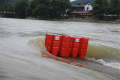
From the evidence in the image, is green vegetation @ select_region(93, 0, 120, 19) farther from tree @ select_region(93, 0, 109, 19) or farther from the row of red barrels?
the row of red barrels

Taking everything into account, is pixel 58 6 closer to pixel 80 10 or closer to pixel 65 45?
pixel 80 10

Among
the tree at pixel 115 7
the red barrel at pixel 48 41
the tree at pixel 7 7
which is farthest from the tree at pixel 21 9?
the red barrel at pixel 48 41

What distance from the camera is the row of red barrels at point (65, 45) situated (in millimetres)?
6840

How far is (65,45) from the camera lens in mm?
6945

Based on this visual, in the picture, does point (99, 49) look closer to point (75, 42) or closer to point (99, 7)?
point (75, 42)

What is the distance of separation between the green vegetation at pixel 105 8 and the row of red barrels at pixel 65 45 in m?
49.0

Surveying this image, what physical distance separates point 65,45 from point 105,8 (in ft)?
165

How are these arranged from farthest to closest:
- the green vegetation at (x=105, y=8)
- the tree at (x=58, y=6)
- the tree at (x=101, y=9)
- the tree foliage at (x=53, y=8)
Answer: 1. the tree foliage at (x=53, y=8)
2. the tree at (x=58, y=6)
3. the tree at (x=101, y=9)
4. the green vegetation at (x=105, y=8)

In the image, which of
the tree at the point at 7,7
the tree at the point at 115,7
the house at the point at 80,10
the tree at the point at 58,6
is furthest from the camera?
the tree at the point at 7,7

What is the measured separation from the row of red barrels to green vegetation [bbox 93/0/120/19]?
49.0 m

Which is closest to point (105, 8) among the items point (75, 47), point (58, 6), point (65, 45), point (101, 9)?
point (101, 9)

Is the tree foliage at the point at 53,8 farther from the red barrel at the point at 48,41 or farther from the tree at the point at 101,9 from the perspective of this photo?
the red barrel at the point at 48,41

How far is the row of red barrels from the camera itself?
6840mm

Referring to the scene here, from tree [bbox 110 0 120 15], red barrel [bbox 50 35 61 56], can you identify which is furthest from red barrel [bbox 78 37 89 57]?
tree [bbox 110 0 120 15]
